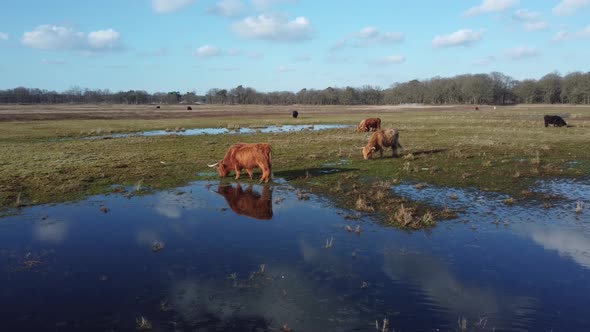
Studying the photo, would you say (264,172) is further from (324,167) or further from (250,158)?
(324,167)

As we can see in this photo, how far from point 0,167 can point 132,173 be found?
6808 mm

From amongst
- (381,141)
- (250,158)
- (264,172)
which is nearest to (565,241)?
(264,172)

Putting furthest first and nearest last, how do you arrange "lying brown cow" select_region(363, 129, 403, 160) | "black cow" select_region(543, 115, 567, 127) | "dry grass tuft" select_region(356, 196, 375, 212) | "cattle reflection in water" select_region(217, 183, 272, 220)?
1. "black cow" select_region(543, 115, 567, 127)
2. "lying brown cow" select_region(363, 129, 403, 160)
3. "cattle reflection in water" select_region(217, 183, 272, 220)
4. "dry grass tuft" select_region(356, 196, 375, 212)

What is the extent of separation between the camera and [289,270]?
24.9 ft

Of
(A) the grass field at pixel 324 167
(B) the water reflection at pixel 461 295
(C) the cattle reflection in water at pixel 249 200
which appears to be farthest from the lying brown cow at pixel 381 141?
(B) the water reflection at pixel 461 295

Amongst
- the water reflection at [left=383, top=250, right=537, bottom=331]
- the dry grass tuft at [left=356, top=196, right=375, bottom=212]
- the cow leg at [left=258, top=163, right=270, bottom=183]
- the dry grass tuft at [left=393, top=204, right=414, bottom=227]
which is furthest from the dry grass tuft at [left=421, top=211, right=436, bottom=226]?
the cow leg at [left=258, top=163, right=270, bottom=183]

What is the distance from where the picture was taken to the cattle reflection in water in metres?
11.5

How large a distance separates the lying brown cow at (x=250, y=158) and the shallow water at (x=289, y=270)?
3.32 metres

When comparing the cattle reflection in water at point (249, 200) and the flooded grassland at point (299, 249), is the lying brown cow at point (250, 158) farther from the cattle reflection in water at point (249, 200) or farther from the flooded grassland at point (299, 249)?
the cattle reflection in water at point (249, 200)

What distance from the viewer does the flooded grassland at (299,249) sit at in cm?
A: 609

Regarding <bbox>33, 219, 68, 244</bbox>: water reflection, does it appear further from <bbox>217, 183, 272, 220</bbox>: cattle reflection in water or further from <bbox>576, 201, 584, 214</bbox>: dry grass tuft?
<bbox>576, 201, 584, 214</bbox>: dry grass tuft

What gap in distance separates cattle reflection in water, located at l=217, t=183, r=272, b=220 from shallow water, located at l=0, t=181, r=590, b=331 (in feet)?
0.34

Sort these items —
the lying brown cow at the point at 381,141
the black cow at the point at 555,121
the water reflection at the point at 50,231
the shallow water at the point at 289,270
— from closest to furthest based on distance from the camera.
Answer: the shallow water at the point at 289,270, the water reflection at the point at 50,231, the lying brown cow at the point at 381,141, the black cow at the point at 555,121

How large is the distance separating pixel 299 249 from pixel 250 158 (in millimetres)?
7105
